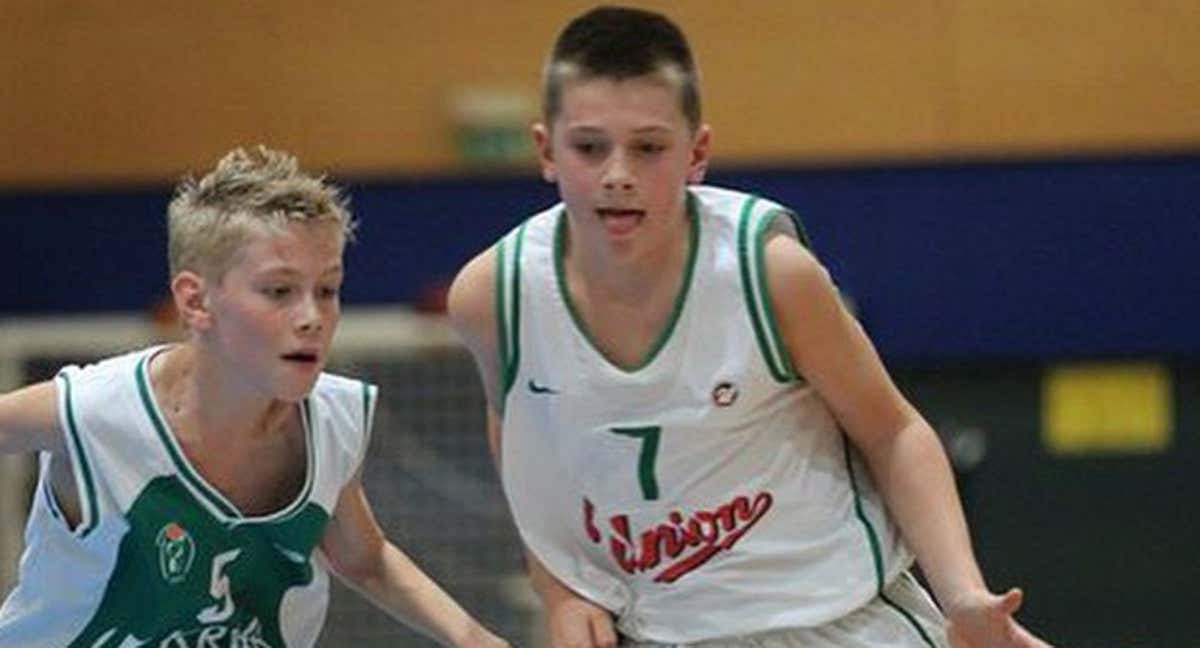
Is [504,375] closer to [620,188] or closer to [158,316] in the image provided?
[620,188]

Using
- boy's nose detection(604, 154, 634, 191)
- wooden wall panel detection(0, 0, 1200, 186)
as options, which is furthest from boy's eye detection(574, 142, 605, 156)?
wooden wall panel detection(0, 0, 1200, 186)

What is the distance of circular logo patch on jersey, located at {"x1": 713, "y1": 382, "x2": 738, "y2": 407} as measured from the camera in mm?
3656

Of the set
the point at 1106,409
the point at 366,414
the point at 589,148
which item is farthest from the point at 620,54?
the point at 1106,409

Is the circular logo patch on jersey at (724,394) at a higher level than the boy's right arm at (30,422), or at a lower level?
higher

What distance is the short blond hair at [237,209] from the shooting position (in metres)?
3.79

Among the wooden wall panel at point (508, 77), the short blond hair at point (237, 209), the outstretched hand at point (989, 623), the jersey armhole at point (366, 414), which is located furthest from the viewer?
the wooden wall panel at point (508, 77)

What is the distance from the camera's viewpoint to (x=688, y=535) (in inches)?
146

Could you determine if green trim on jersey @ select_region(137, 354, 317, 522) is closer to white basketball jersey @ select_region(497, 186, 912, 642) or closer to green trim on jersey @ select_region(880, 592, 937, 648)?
white basketball jersey @ select_region(497, 186, 912, 642)

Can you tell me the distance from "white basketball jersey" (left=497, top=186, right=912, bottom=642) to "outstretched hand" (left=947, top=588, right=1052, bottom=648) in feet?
0.65

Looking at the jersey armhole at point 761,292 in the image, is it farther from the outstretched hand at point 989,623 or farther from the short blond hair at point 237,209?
the short blond hair at point 237,209

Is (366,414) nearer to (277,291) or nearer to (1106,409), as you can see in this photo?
(277,291)

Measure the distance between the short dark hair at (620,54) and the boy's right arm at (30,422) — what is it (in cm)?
75

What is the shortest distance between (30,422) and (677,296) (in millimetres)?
853

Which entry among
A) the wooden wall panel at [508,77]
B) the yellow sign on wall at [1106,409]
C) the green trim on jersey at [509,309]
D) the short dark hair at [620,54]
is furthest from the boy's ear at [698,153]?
the yellow sign on wall at [1106,409]
